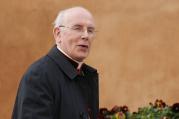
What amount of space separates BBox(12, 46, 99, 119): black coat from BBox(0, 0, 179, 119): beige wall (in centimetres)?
344

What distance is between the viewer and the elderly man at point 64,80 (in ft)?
9.16

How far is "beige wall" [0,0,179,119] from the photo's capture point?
6641mm

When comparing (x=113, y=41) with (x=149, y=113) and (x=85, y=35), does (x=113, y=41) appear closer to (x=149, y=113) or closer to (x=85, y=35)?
(x=149, y=113)

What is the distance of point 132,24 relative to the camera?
6.68 metres

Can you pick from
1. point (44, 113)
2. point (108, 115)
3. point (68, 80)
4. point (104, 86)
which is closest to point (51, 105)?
point (44, 113)

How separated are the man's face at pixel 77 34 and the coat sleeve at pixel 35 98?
0.27 meters

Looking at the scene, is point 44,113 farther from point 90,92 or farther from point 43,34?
point 43,34

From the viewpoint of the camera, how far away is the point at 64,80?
300 centimetres

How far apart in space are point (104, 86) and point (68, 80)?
367 cm

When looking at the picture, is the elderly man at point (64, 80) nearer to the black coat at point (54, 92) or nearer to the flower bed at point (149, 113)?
the black coat at point (54, 92)

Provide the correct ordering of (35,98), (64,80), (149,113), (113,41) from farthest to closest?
(113,41), (149,113), (64,80), (35,98)

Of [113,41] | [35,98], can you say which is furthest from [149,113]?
[35,98]

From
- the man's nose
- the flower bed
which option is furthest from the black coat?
the flower bed

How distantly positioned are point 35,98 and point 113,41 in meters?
4.00
